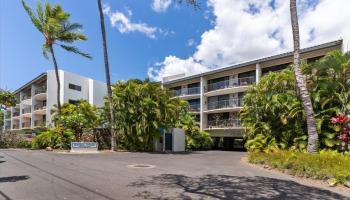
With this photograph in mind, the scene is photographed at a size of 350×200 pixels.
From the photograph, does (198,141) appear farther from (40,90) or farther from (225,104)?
(40,90)

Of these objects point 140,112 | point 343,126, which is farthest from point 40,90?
point 343,126

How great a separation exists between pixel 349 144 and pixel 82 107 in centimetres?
2100

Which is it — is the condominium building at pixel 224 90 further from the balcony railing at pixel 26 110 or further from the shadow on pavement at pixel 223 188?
the balcony railing at pixel 26 110

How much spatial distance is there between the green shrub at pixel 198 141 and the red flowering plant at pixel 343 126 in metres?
19.3

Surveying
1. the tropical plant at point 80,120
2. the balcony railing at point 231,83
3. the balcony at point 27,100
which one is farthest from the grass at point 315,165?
the balcony at point 27,100

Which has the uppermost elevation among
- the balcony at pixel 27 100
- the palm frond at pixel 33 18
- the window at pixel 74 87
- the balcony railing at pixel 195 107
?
the palm frond at pixel 33 18

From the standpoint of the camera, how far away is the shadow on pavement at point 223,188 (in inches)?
370

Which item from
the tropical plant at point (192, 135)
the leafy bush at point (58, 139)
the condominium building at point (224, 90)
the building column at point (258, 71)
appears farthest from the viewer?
the building column at point (258, 71)

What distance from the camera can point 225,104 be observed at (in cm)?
4134

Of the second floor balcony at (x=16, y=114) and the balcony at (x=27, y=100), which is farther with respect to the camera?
the second floor balcony at (x=16, y=114)

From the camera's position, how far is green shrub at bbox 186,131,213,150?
3612 centimetres

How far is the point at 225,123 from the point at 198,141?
515 centimetres

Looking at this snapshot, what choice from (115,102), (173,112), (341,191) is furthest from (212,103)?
(341,191)

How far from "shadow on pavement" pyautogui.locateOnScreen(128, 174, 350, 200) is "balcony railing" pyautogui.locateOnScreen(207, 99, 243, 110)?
27108 mm
